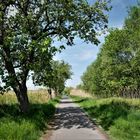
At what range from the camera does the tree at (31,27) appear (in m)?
22.4

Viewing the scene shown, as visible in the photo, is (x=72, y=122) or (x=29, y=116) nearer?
(x=29, y=116)

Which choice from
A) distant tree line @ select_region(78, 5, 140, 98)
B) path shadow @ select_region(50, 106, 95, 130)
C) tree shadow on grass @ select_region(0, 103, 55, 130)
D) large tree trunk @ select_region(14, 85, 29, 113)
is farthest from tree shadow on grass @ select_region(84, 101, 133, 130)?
distant tree line @ select_region(78, 5, 140, 98)

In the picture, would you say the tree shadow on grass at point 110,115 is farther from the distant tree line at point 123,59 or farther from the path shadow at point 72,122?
the distant tree line at point 123,59

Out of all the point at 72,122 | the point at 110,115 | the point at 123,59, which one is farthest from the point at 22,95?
the point at 123,59

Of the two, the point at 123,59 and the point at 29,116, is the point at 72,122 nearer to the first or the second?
the point at 29,116

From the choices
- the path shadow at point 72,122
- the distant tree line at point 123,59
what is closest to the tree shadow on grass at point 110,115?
the path shadow at point 72,122

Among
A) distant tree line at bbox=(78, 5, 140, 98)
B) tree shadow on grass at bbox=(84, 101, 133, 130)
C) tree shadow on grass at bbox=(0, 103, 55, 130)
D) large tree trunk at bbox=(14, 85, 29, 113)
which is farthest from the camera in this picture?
distant tree line at bbox=(78, 5, 140, 98)

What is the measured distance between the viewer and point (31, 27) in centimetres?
2295

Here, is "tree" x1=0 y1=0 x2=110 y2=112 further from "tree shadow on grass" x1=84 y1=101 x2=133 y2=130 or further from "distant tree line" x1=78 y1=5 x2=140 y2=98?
"distant tree line" x1=78 y1=5 x2=140 y2=98

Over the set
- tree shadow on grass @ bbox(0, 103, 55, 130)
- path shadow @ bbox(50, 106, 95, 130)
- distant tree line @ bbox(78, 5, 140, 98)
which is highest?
distant tree line @ bbox(78, 5, 140, 98)

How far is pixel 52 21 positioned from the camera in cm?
2427

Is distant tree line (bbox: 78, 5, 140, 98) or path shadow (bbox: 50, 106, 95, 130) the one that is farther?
distant tree line (bbox: 78, 5, 140, 98)

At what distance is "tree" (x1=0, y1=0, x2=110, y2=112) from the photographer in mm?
22422

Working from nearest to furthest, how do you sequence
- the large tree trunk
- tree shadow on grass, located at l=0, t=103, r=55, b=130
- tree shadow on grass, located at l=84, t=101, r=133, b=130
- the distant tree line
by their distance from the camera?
tree shadow on grass, located at l=0, t=103, r=55, b=130 < tree shadow on grass, located at l=84, t=101, r=133, b=130 < the large tree trunk < the distant tree line
